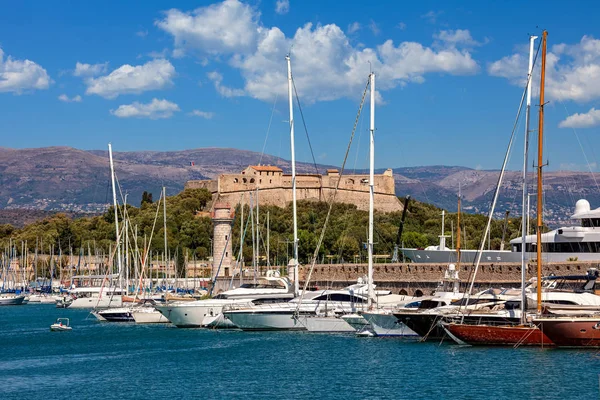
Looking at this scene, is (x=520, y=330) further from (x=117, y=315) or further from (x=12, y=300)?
(x=12, y=300)

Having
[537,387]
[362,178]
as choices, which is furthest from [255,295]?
[362,178]

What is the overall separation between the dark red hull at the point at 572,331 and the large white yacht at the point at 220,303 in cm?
1356

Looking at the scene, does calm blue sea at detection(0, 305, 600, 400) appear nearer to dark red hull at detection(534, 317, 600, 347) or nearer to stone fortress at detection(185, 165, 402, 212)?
dark red hull at detection(534, 317, 600, 347)

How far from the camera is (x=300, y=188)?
10994 centimetres

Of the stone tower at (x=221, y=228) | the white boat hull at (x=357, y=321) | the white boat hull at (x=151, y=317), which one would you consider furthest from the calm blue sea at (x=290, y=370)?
the stone tower at (x=221, y=228)

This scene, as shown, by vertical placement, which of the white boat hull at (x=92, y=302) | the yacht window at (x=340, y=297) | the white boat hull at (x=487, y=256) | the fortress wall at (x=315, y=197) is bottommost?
the white boat hull at (x=92, y=302)

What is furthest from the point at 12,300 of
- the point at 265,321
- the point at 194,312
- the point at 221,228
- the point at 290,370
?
the point at 290,370

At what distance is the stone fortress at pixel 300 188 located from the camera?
10706 centimetres

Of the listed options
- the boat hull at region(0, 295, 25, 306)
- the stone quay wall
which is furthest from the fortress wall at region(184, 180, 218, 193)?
the stone quay wall

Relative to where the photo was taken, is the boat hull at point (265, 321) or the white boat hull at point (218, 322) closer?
the boat hull at point (265, 321)

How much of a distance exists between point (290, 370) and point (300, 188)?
80876 millimetres

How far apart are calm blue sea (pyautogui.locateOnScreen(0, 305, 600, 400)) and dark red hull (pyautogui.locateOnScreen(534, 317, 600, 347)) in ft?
1.26

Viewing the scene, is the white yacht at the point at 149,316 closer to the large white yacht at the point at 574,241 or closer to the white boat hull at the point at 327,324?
the white boat hull at the point at 327,324

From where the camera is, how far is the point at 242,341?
123 feet
